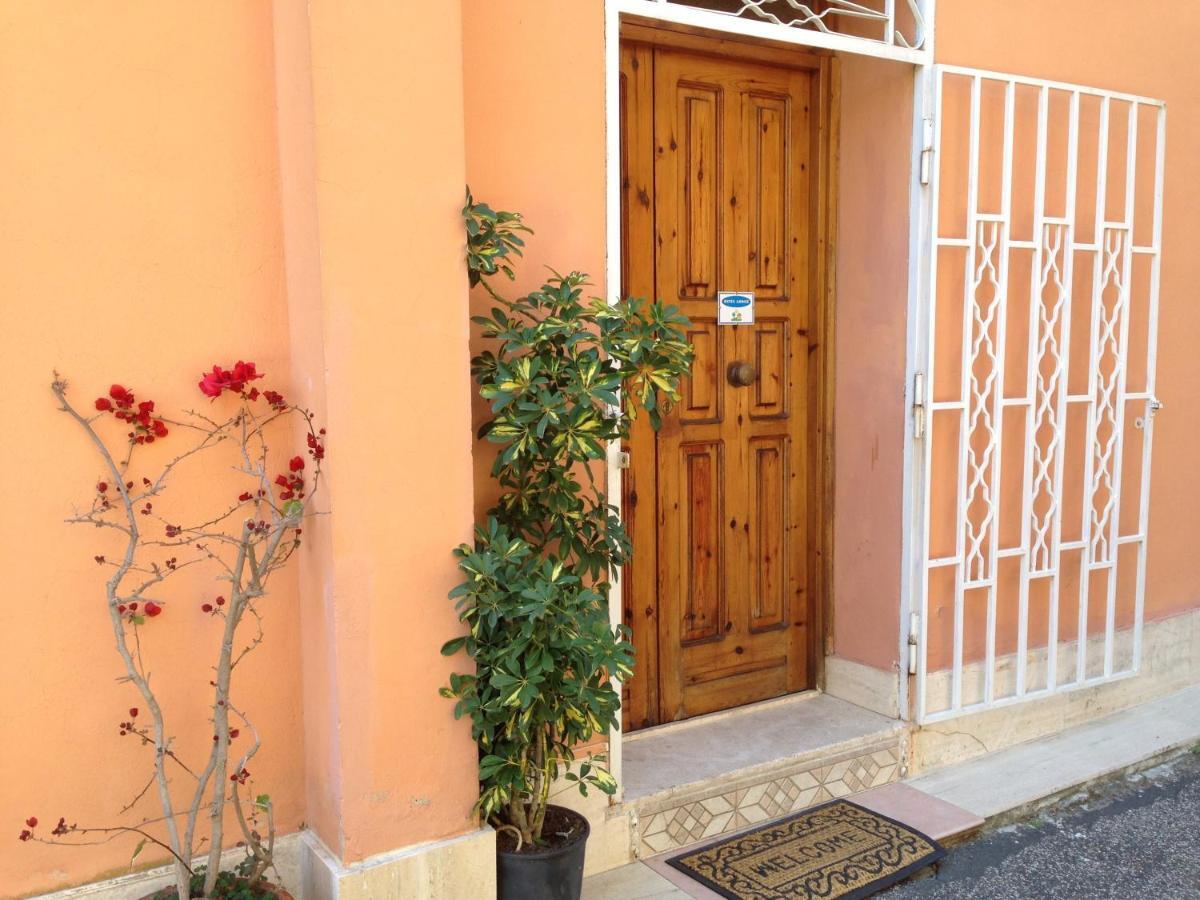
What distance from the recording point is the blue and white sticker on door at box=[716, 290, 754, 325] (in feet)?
11.9

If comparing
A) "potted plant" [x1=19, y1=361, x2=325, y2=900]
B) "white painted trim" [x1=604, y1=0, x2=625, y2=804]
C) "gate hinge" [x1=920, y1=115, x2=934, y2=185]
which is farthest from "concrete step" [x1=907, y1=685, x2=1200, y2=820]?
"potted plant" [x1=19, y1=361, x2=325, y2=900]

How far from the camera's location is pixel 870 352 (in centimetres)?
371

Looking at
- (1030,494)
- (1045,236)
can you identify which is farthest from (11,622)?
(1045,236)

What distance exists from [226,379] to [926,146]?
2.42m

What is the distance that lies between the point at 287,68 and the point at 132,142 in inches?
14.9

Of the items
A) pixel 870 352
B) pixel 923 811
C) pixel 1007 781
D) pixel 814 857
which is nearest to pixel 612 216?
pixel 870 352

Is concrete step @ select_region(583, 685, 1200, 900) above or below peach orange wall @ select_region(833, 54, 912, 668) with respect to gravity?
below

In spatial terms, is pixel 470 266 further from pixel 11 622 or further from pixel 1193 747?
pixel 1193 747

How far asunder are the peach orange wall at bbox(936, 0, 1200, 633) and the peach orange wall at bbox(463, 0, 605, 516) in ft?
5.47

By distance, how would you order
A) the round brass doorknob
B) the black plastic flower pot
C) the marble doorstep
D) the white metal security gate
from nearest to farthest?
the black plastic flower pot < the marble doorstep < the white metal security gate < the round brass doorknob

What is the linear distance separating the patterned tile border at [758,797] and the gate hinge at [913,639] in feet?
0.88

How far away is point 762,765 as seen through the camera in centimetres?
328

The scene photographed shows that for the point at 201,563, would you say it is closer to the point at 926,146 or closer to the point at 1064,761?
the point at 926,146

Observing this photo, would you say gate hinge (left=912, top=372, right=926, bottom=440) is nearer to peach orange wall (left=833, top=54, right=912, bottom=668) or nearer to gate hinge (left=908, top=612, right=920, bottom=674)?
peach orange wall (left=833, top=54, right=912, bottom=668)
